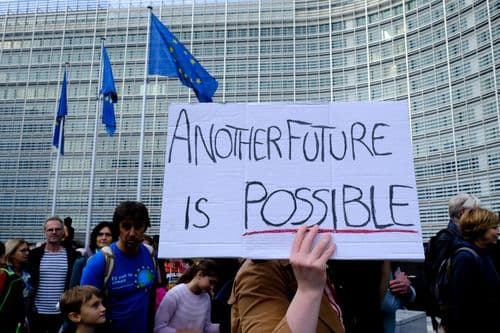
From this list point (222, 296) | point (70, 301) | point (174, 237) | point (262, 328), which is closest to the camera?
point (262, 328)

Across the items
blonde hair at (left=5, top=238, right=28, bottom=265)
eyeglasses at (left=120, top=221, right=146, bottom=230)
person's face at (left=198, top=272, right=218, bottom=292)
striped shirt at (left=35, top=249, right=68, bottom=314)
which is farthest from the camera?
striped shirt at (left=35, top=249, right=68, bottom=314)

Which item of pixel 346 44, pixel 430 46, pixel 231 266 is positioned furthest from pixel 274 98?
pixel 231 266

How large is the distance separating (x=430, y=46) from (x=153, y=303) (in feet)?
101

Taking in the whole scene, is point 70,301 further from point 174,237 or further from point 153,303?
point 174,237

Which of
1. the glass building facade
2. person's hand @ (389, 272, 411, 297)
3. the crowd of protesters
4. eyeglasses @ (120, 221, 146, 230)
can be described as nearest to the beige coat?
the crowd of protesters

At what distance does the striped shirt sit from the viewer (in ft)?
12.7

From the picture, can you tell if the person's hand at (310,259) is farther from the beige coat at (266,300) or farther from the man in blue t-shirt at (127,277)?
the man in blue t-shirt at (127,277)

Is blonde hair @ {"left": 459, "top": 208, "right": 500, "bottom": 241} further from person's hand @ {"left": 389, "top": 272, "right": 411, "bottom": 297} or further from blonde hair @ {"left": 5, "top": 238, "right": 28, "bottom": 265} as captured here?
Answer: blonde hair @ {"left": 5, "top": 238, "right": 28, "bottom": 265}

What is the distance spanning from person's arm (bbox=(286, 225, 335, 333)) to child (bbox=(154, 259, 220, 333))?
2121 millimetres

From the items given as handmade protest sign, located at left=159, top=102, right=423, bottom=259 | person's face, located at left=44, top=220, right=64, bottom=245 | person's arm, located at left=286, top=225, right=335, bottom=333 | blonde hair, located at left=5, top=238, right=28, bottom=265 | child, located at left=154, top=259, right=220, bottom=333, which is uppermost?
handmade protest sign, located at left=159, top=102, right=423, bottom=259

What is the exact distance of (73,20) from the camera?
35688mm

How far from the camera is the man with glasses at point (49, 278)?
12.5 feet

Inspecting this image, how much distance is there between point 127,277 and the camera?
2.53 metres

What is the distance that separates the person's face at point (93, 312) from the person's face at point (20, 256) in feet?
5.72
